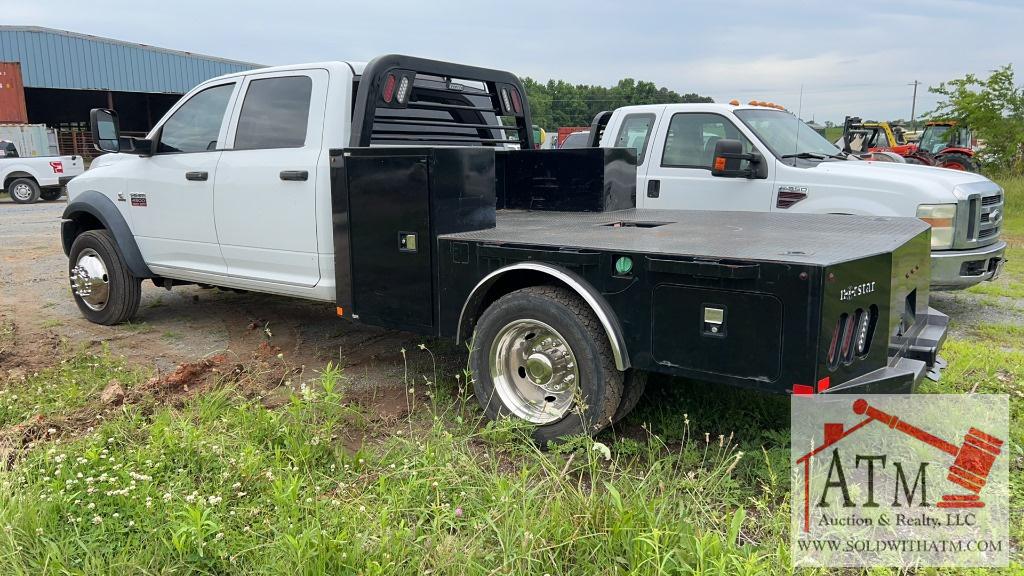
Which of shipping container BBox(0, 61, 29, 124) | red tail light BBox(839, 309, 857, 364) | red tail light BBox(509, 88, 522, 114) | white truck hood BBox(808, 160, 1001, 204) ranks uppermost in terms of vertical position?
shipping container BBox(0, 61, 29, 124)

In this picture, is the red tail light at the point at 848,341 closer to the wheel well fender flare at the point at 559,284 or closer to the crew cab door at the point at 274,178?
the wheel well fender flare at the point at 559,284

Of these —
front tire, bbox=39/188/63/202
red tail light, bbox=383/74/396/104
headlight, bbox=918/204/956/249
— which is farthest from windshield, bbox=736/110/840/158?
front tire, bbox=39/188/63/202

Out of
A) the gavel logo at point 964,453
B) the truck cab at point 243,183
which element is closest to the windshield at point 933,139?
the gavel logo at point 964,453

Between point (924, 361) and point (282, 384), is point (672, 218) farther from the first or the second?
point (282, 384)

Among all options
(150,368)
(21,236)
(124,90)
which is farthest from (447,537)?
(124,90)

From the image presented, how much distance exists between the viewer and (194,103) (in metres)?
5.82

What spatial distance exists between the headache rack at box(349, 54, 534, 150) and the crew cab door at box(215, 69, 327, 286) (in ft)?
1.37

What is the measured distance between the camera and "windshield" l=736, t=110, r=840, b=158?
7060mm

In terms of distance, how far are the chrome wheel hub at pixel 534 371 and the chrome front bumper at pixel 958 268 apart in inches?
165

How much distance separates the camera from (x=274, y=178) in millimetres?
5004

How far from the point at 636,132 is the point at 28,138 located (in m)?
25.6

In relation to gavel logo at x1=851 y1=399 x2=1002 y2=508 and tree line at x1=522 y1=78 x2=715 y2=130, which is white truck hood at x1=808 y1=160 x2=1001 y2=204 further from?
tree line at x1=522 y1=78 x2=715 y2=130

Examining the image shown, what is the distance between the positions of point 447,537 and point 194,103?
444 cm

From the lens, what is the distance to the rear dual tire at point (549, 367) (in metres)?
3.51
